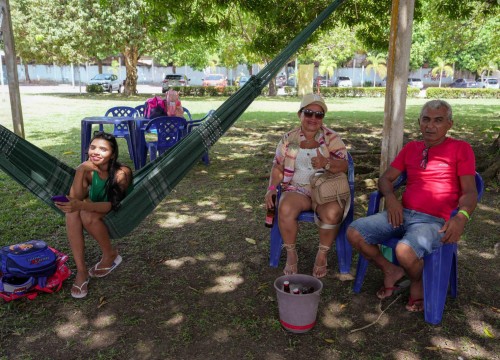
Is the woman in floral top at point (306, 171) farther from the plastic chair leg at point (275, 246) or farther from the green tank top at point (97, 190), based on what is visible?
the green tank top at point (97, 190)

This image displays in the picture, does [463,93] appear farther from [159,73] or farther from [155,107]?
[159,73]

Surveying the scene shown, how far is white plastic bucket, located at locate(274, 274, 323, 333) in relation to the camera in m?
2.02

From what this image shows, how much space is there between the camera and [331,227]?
2.56 metres

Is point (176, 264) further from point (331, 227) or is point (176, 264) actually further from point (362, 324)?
point (362, 324)

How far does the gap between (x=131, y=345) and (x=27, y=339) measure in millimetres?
503

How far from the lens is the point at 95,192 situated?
2455 millimetres

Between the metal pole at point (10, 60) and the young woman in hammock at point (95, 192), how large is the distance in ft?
13.8

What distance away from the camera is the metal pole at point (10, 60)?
5.64 m

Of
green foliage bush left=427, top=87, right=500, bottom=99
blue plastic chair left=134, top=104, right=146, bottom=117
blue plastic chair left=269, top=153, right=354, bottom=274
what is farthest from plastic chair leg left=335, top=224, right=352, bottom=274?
green foliage bush left=427, top=87, right=500, bottom=99

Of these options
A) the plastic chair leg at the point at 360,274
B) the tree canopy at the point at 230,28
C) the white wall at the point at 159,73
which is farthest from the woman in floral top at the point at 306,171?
the white wall at the point at 159,73

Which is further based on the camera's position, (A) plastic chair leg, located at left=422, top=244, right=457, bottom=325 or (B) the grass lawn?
(A) plastic chair leg, located at left=422, top=244, right=457, bottom=325

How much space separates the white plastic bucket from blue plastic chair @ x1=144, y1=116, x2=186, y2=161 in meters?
3.23

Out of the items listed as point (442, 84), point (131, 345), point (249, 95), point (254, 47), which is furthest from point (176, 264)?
point (442, 84)

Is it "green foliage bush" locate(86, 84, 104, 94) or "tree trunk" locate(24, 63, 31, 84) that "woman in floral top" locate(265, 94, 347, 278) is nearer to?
"green foliage bush" locate(86, 84, 104, 94)
